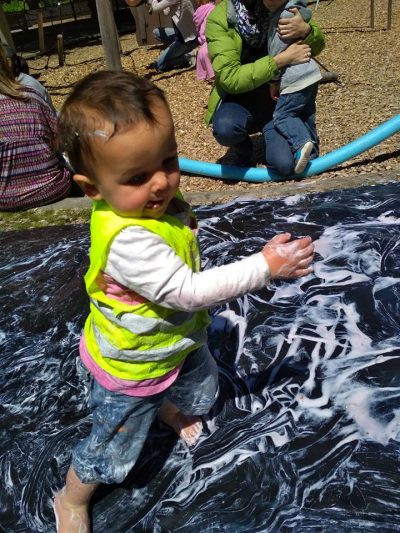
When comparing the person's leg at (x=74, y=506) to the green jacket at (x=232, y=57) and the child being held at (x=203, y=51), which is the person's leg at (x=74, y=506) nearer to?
the green jacket at (x=232, y=57)

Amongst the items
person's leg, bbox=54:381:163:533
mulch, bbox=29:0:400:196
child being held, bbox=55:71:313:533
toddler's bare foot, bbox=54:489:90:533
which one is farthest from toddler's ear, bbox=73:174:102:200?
mulch, bbox=29:0:400:196

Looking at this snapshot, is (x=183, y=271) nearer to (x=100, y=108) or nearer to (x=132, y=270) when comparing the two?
(x=132, y=270)

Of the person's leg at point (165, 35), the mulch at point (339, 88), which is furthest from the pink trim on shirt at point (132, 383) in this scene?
the person's leg at point (165, 35)

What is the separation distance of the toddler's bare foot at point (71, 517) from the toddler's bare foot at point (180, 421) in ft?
1.23

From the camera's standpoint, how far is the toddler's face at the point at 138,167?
114cm

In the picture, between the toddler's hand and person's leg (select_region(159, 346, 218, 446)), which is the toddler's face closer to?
the toddler's hand

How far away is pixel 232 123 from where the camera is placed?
353cm

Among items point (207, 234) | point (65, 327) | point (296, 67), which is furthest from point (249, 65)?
point (65, 327)

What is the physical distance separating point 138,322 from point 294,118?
2.49 meters

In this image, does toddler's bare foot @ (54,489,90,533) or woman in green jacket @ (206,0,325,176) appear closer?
toddler's bare foot @ (54,489,90,533)

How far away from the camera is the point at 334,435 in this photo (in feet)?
5.57

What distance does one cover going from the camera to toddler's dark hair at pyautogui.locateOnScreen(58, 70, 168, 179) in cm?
113

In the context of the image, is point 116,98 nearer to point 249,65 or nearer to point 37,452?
point 37,452

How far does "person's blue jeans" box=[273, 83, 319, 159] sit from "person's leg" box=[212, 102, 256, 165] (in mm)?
194
